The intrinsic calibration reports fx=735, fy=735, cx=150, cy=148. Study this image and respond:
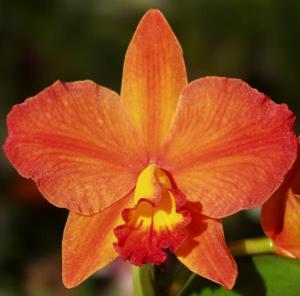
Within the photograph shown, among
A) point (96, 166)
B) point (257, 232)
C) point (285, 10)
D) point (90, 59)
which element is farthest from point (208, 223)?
point (90, 59)

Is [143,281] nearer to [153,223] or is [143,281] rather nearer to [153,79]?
[153,223]

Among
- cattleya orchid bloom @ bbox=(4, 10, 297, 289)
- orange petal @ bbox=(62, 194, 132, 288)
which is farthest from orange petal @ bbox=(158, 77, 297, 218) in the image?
orange petal @ bbox=(62, 194, 132, 288)

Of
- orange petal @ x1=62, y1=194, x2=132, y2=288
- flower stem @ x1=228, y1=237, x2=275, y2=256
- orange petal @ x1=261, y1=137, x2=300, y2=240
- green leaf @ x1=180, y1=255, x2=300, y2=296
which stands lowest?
green leaf @ x1=180, y1=255, x2=300, y2=296

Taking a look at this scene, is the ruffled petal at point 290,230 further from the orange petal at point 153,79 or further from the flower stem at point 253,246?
the orange petal at point 153,79

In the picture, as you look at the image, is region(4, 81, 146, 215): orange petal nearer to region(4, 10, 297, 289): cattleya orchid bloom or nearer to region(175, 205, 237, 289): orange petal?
region(4, 10, 297, 289): cattleya orchid bloom

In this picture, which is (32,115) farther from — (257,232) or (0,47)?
(0,47)

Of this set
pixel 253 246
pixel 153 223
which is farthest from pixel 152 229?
pixel 253 246
